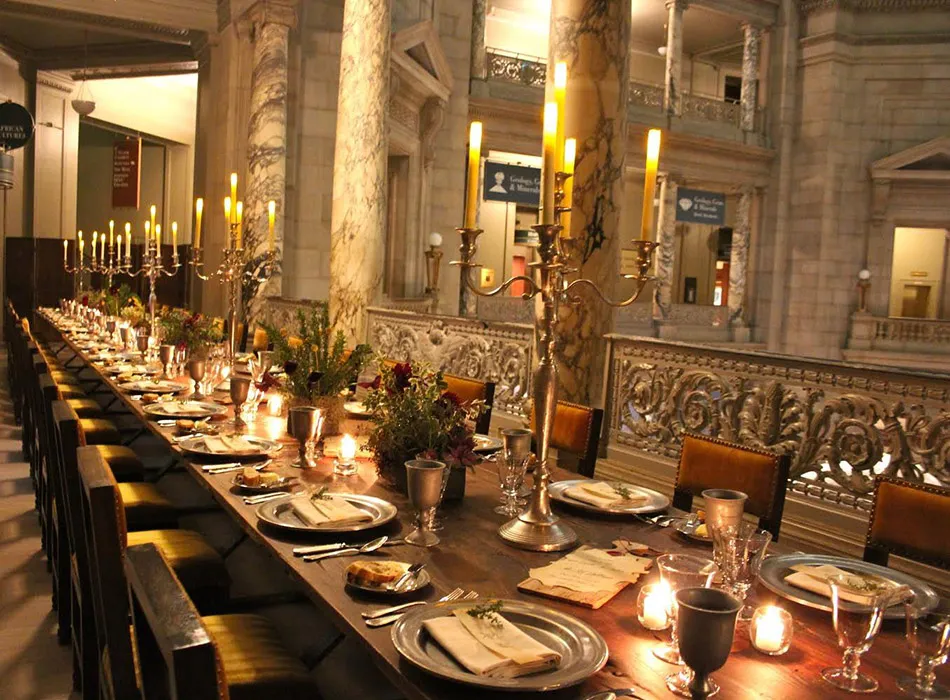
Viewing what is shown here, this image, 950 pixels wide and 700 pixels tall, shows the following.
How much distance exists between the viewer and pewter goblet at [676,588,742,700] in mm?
1275

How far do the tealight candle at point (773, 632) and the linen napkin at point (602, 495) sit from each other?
3.19 ft

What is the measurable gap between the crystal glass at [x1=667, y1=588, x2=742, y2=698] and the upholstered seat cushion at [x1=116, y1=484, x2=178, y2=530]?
276 cm

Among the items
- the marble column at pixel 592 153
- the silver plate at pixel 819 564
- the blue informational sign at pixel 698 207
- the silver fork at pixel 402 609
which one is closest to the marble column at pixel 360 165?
the marble column at pixel 592 153

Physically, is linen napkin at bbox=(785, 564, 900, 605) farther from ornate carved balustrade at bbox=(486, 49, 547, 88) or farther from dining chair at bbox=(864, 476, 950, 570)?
ornate carved balustrade at bbox=(486, 49, 547, 88)

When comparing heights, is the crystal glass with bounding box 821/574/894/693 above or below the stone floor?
above

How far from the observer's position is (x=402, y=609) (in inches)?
67.5

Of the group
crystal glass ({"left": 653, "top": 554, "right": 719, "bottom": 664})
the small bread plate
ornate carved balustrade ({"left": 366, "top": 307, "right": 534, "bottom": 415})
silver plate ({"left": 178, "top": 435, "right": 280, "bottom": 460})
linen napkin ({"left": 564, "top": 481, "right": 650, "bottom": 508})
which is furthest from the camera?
ornate carved balustrade ({"left": 366, "top": 307, "right": 534, "bottom": 415})

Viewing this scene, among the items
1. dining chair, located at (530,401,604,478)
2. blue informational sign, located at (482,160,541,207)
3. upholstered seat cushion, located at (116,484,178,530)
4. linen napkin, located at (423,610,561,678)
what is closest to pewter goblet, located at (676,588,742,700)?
linen napkin, located at (423,610,561,678)

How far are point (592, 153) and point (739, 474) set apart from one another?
312 cm

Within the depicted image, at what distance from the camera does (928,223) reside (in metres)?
20.4

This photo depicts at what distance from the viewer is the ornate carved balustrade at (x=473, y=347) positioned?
617 centimetres

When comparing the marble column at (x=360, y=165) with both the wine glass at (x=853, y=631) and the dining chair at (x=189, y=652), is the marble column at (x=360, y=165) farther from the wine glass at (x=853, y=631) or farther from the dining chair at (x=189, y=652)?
the wine glass at (x=853, y=631)

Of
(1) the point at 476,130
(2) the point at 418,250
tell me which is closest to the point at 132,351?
(1) the point at 476,130

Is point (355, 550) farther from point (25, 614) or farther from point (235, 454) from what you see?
point (25, 614)
